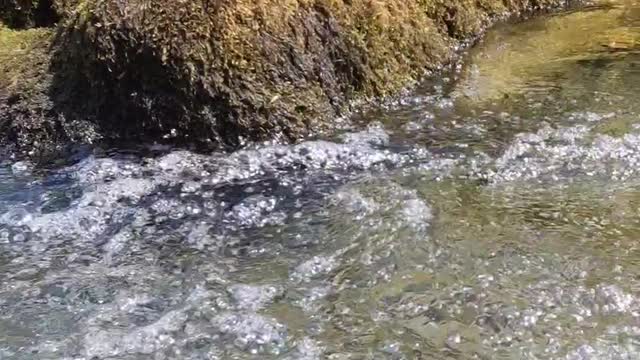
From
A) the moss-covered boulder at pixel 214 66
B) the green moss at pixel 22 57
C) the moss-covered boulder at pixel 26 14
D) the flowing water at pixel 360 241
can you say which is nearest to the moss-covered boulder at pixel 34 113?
the green moss at pixel 22 57

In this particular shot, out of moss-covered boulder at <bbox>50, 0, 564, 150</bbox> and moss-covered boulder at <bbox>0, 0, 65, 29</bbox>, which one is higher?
moss-covered boulder at <bbox>0, 0, 65, 29</bbox>

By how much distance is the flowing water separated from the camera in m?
3.44

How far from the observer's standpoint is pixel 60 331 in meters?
3.52

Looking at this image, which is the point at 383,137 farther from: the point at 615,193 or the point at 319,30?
the point at 615,193

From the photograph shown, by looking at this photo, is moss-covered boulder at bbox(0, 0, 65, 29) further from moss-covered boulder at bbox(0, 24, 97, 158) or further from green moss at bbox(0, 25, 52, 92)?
moss-covered boulder at bbox(0, 24, 97, 158)

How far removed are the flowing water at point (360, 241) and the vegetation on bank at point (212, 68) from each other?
0.66 feet

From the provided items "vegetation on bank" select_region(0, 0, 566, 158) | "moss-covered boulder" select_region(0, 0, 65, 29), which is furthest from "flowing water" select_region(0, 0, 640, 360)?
"moss-covered boulder" select_region(0, 0, 65, 29)

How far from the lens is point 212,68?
503cm

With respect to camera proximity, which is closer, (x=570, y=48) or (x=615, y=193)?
(x=615, y=193)

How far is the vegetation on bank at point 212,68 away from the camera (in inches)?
199

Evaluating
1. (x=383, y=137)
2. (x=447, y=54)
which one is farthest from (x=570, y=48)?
(x=383, y=137)

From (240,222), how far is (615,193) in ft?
5.68

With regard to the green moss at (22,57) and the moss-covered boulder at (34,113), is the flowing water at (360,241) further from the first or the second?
the green moss at (22,57)

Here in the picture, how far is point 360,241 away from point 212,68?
1519 millimetres
